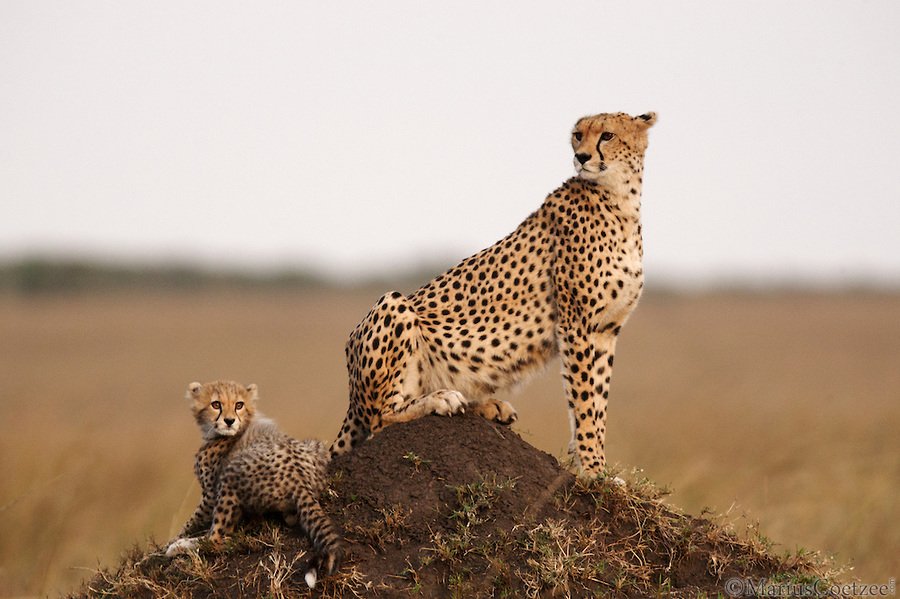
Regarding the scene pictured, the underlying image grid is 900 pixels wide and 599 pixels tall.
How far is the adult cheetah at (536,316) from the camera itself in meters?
4.36

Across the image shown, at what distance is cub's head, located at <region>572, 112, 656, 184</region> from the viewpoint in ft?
14.7

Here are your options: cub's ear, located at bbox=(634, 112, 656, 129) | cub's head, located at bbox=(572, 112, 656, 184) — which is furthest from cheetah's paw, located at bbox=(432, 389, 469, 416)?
cub's ear, located at bbox=(634, 112, 656, 129)

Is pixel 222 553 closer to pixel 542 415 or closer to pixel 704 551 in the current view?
pixel 704 551

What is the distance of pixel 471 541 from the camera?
11.7 feet

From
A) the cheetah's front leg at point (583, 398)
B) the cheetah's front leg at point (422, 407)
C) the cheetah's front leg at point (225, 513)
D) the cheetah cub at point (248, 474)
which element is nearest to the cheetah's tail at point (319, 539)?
the cheetah cub at point (248, 474)

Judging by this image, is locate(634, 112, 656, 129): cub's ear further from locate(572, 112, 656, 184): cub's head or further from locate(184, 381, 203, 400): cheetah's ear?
locate(184, 381, 203, 400): cheetah's ear

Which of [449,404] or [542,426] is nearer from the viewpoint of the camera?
[449,404]

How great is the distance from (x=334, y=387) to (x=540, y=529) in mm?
18348

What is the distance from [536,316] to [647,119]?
1.02 metres

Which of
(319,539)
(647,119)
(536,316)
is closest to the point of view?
(319,539)

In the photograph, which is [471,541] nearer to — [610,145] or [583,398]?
[583,398]

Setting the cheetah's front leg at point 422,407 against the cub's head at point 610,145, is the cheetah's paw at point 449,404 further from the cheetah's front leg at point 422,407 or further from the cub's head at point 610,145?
the cub's head at point 610,145

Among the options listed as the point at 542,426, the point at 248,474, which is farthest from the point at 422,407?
the point at 542,426

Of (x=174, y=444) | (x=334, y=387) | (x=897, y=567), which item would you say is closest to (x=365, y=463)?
(x=897, y=567)
